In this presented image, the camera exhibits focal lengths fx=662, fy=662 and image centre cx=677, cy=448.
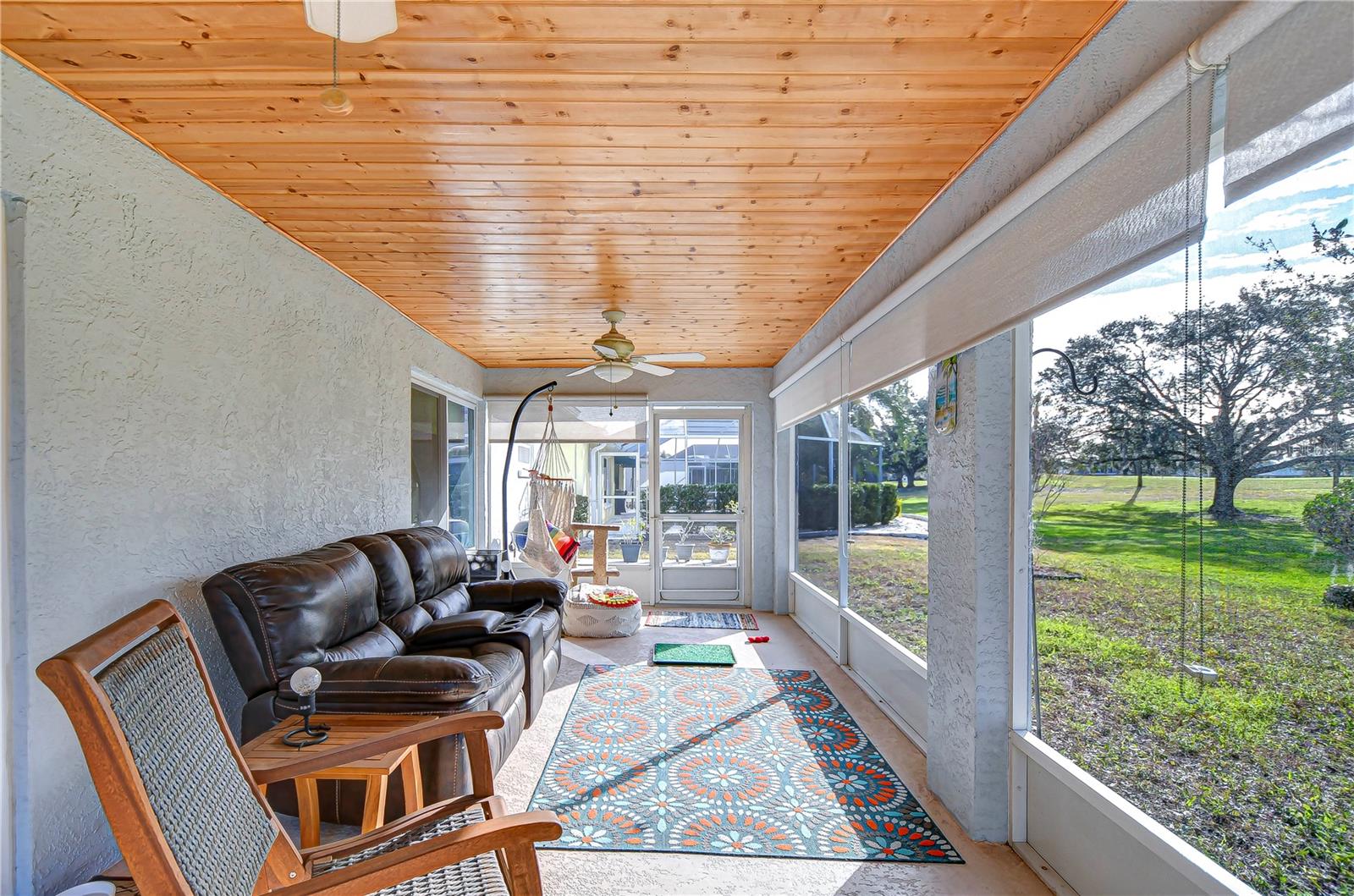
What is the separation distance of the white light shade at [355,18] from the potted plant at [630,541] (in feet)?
18.7

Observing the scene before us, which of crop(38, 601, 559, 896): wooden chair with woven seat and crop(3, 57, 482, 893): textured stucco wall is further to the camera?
crop(3, 57, 482, 893): textured stucco wall

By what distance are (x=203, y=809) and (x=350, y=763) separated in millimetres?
540

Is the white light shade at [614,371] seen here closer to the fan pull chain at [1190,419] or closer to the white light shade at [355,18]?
the white light shade at [355,18]

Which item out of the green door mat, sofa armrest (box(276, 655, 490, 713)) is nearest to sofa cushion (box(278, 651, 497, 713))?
sofa armrest (box(276, 655, 490, 713))

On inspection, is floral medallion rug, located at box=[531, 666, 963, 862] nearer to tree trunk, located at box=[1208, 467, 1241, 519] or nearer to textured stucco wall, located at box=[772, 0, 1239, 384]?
tree trunk, located at box=[1208, 467, 1241, 519]

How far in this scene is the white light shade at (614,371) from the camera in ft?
13.9

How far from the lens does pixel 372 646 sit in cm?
281

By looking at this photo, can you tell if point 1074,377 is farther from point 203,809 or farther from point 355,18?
point 203,809

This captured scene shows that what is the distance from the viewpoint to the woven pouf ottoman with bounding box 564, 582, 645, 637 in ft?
17.2

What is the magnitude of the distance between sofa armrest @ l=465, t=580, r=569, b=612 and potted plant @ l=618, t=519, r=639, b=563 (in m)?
2.48

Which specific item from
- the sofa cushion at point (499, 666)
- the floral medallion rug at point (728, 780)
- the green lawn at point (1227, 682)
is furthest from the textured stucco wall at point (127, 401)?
the green lawn at point (1227, 682)

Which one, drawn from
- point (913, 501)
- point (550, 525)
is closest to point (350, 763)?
point (913, 501)

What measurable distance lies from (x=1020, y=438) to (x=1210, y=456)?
0.83m

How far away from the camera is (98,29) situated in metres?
1.58
